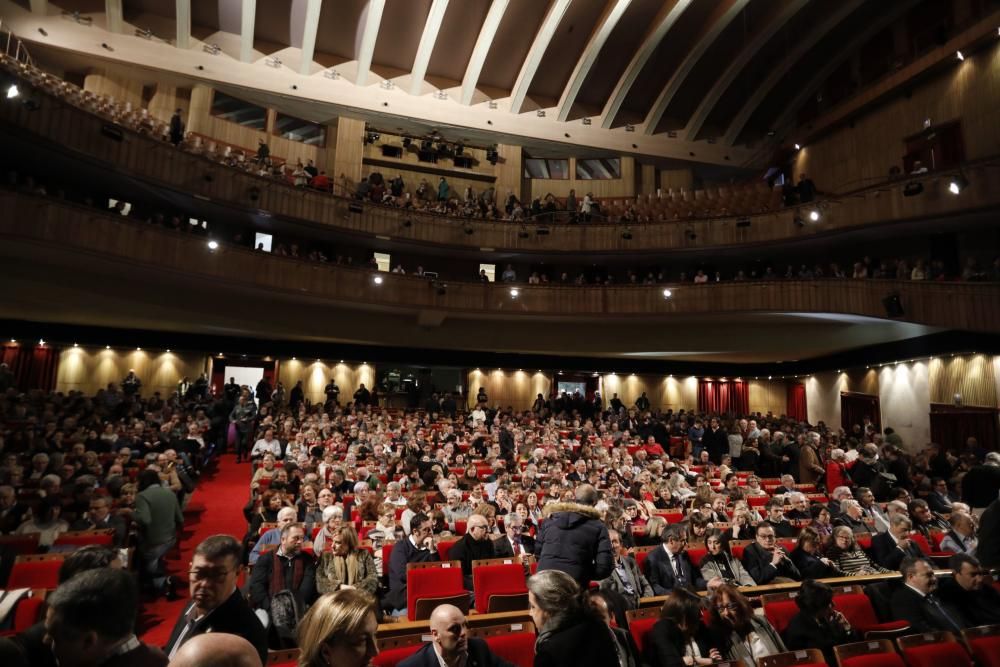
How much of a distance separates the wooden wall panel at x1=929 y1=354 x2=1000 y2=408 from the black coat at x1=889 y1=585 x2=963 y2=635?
9827 mm

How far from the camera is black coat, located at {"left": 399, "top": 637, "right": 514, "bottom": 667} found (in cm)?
239

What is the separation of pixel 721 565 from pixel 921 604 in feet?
4.44

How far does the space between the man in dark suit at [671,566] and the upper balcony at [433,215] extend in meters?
11.0

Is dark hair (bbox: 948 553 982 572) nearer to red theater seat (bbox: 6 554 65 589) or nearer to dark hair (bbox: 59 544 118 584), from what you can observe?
dark hair (bbox: 59 544 118 584)

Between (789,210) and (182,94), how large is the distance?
52.8ft

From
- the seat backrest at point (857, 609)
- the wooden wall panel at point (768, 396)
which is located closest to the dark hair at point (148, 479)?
the seat backrest at point (857, 609)

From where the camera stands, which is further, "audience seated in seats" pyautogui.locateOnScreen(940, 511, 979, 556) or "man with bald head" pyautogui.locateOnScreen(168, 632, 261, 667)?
"audience seated in seats" pyautogui.locateOnScreen(940, 511, 979, 556)

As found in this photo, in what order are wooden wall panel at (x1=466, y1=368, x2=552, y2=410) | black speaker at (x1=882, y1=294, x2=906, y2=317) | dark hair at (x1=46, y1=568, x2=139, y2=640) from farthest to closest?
1. wooden wall panel at (x1=466, y1=368, x2=552, y2=410)
2. black speaker at (x1=882, y1=294, x2=906, y2=317)
3. dark hair at (x1=46, y1=568, x2=139, y2=640)

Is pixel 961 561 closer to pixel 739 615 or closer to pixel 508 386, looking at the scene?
pixel 739 615

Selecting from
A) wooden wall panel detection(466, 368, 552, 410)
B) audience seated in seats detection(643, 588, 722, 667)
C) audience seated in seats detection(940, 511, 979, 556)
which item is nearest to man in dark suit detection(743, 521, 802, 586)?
audience seated in seats detection(643, 588, 722, 667)

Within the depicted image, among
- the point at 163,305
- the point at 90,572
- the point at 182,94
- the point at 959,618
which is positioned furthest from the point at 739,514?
the point at 182,94

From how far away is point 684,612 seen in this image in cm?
331

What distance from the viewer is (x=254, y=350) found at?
52.6 feet

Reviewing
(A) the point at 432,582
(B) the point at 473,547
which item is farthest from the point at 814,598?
(A) the point at 432,582
